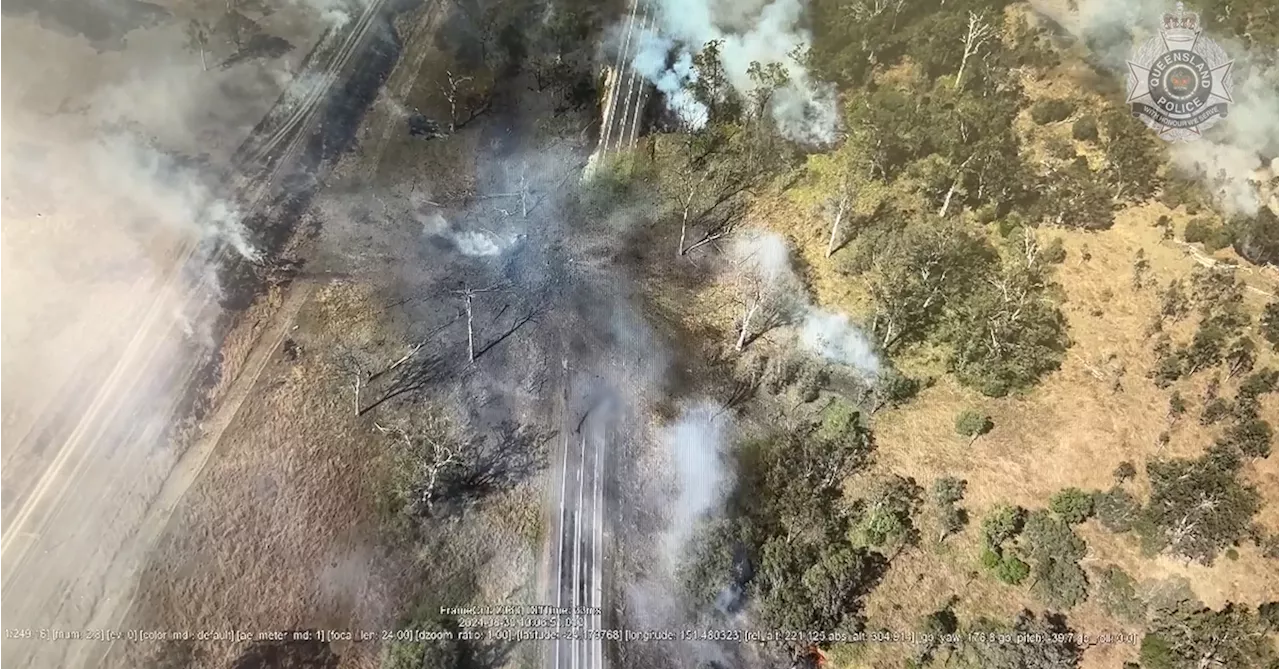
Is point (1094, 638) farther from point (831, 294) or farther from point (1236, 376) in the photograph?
point (831, 294)

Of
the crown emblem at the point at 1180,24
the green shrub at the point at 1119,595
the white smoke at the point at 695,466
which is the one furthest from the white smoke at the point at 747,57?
the green shrub at the point at 1119,595

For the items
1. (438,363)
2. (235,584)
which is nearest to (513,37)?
(438,363)

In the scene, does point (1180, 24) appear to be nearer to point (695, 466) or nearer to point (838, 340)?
point (838, 340)

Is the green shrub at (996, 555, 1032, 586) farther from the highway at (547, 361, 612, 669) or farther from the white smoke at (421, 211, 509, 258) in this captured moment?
the white smoke at (421, 211, 509, 258)

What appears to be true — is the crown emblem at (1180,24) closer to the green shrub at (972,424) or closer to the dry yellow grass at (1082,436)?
the dry yellow grass at (1082,436)

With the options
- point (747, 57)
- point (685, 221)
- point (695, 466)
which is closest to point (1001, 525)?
point (695, 466)

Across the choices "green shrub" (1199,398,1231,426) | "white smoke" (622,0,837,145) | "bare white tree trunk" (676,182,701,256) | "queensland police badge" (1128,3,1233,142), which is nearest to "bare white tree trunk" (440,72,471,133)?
"white smoke" (622,0,837,145)
